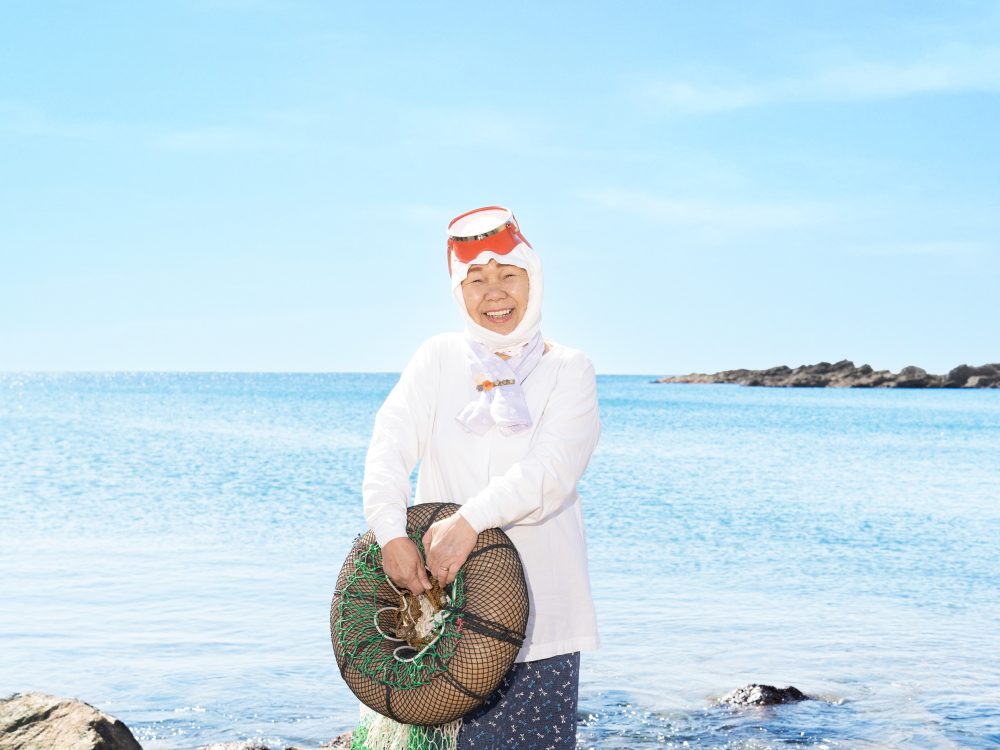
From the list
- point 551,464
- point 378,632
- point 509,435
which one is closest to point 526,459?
point 551,464

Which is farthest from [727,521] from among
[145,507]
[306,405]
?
[306,405]

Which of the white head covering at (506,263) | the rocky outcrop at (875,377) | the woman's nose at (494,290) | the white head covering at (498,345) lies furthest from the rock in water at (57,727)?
the rocky outcrop at (875,377)

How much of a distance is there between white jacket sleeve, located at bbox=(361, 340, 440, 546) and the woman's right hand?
0.02 meters

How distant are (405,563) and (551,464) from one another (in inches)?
17.6

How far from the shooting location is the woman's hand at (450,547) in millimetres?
2680

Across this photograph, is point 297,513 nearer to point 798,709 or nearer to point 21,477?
point 21,477

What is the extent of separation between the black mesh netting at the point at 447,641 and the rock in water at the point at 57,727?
5.19 ft

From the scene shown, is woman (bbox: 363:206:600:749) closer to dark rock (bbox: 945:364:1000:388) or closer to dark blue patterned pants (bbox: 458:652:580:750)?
dark blue patterned pants (bbox: 458:652:580:750)

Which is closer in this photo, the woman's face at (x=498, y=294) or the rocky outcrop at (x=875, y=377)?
the woman's face at (x=498, y=294)

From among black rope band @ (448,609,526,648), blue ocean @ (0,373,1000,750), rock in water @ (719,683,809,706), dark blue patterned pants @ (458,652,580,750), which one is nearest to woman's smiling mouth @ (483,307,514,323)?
black rope band @ (448,609,526,648)

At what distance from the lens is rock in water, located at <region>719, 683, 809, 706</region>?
6.49 meters

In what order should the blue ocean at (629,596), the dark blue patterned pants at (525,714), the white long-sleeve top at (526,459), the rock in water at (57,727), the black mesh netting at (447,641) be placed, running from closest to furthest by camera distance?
the black mesh netting at (447,641) → the white long-sleeve top at (526,459) → the dark blue patterned pants at (525,714) → the rock in water at (57,727) → the blue ocean at (629,596)

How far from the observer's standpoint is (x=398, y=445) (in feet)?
9.42

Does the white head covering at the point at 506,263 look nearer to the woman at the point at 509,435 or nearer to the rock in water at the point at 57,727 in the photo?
the woman at the point at 509,435
